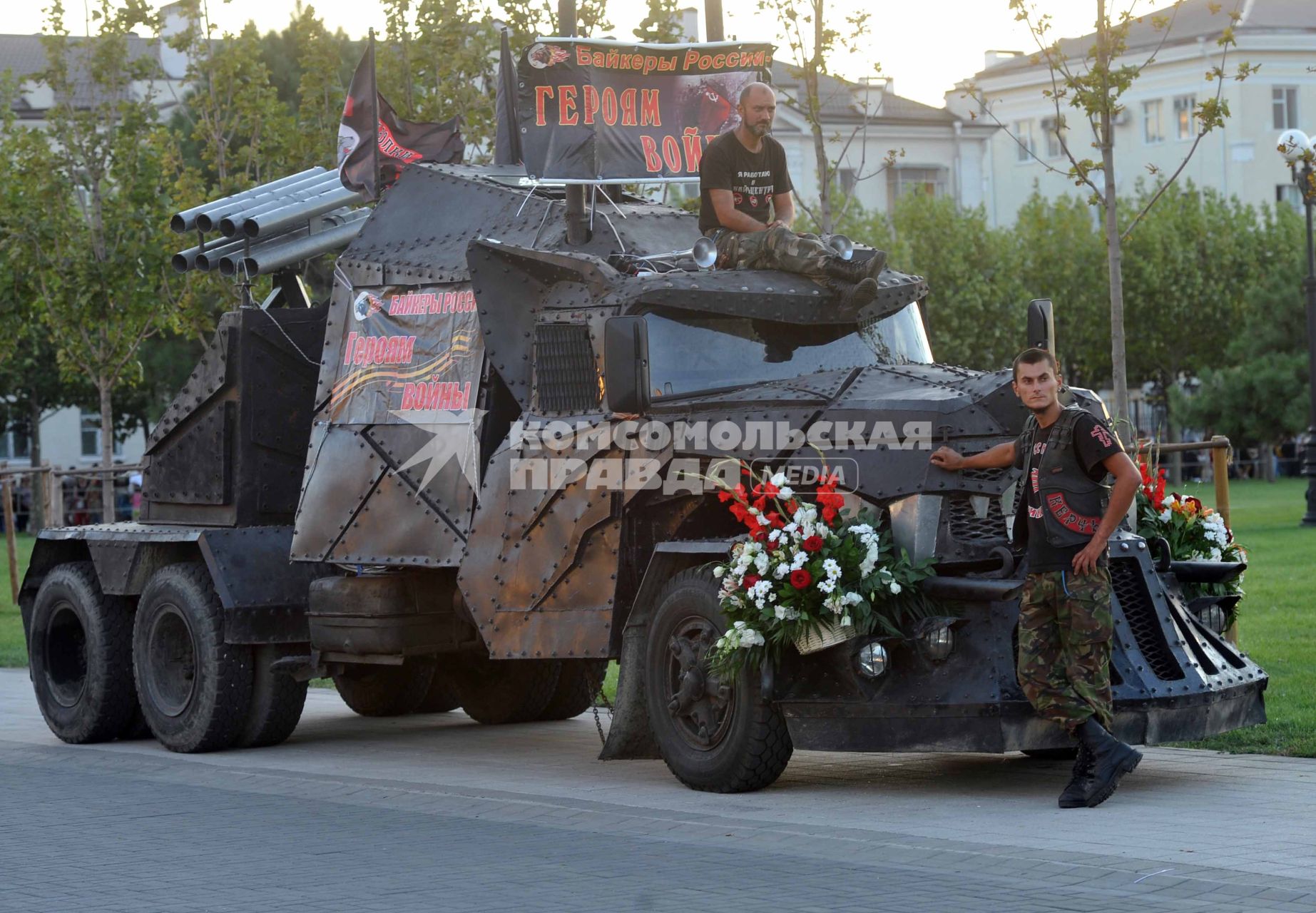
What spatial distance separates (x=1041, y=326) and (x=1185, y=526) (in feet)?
4.28

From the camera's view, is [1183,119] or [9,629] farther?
[1183,119]

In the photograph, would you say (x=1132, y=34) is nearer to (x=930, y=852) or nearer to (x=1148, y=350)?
(x=1148, y=350)

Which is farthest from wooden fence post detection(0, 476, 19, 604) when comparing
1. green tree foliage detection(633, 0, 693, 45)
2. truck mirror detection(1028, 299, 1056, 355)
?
truck mirror detection(1028, 299, 1056, 355)

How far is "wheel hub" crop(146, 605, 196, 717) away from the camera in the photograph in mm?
12984

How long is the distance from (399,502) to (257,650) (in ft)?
5.24

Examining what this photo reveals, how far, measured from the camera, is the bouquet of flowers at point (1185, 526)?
34.9 feet

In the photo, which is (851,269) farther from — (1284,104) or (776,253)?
(1284,104)

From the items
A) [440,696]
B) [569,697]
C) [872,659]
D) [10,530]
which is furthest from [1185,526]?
[10,530]

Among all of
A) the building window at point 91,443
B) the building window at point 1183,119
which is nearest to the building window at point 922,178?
the building window at point 1183,119

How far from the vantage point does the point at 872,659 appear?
9297 millimetres

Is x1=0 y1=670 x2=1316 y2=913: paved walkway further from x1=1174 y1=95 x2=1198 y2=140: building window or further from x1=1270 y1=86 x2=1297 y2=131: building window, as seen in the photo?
x1=1270 y1=86 x2=1297 y2=131: building window

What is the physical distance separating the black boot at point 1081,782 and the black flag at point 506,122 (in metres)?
5.56

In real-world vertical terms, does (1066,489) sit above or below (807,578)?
above

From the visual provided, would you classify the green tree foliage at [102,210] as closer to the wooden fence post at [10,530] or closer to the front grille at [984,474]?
the wooden fence post at [10,530]
